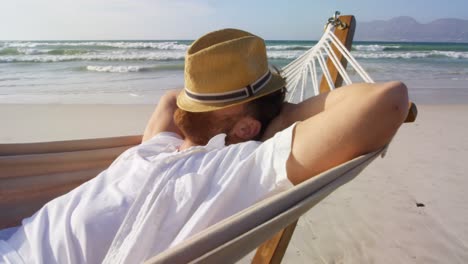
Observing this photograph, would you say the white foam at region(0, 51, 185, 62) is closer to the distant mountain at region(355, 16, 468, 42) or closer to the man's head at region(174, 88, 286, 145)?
the man's head at region(174, 88, 286, 145)

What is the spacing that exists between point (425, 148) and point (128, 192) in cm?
320

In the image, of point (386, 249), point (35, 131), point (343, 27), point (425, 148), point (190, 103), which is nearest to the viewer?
point (190, 103)

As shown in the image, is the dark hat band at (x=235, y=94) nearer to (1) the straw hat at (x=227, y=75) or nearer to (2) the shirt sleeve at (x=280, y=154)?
(1) the straw hat at (x=227, y=75)

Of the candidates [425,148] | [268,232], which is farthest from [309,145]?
[425,148]

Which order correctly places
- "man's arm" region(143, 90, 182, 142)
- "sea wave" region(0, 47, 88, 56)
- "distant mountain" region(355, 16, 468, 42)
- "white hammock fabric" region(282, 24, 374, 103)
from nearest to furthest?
"man's arm" region(143, 90, 182, 142)
"white hammock fabric" region(282, 24, 374, 103)
"sea wave" region(0, 47, 88, 56)
"distant mountain" region(355, 16, 468, 42)

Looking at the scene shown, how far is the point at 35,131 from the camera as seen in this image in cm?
412

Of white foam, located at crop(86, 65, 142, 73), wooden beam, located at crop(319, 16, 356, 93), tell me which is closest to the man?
wooden beam, located at crop(319, 16, 356, 93)

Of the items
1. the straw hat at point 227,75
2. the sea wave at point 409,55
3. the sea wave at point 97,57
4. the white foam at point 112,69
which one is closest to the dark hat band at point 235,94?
the straw hat at point 227,75

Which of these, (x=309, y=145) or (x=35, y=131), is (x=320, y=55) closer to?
(x=309, y=145)

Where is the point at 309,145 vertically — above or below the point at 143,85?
above

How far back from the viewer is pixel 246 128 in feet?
3.29

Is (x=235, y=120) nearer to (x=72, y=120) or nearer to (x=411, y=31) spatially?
(x=72, y=120)

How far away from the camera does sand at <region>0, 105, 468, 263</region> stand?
201 centimetres

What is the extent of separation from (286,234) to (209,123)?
57 cm
